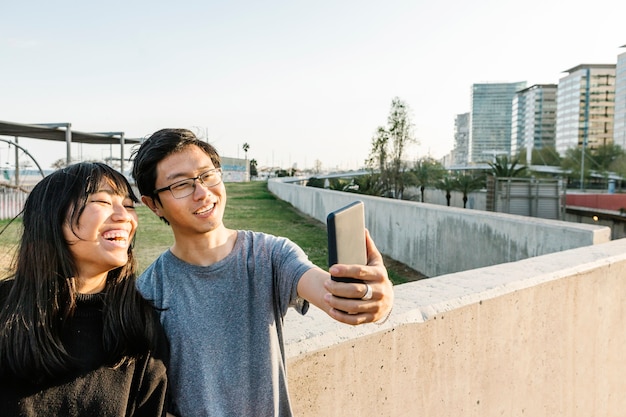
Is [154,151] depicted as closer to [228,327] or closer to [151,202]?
[151,202]

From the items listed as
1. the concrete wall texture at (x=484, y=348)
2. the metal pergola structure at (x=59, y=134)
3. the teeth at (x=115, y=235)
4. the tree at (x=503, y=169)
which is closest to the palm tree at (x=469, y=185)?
the tree at (x=503, y=169)

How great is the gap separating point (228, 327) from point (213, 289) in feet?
0.39

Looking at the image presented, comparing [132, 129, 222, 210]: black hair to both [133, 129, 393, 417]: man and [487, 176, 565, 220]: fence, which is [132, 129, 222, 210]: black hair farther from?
[487, 176, 565, 220]: fence

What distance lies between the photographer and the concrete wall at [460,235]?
6549mm

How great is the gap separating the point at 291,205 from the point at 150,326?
88.6 feet

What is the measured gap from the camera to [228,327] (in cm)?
158

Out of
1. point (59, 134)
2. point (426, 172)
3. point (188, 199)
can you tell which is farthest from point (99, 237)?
point (426, 172)

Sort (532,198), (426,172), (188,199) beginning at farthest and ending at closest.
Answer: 1. (426,172)
2. (532,198)
3. (188,199)

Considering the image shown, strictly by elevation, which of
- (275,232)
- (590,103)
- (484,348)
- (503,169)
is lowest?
(275,232)

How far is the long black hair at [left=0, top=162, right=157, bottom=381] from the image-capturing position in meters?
1.30

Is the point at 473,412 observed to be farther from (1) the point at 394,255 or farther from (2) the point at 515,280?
(1) the point at 394,255

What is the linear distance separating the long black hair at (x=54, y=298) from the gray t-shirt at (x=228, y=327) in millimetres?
107

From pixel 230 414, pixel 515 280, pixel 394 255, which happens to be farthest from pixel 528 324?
pixel 394 255

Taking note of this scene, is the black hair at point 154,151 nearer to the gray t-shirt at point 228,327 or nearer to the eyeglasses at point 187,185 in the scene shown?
the eyeglasses at point 187,185
